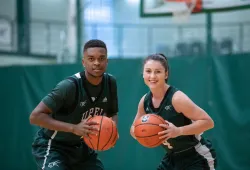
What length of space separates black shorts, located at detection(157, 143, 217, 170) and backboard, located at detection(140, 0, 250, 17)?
509 centimetres

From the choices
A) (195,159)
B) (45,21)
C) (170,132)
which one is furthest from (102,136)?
(45,21)

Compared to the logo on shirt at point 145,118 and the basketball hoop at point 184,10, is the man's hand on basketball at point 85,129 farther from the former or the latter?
the basketball hoop at point 184,10

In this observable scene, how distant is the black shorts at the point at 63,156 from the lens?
17.0ft

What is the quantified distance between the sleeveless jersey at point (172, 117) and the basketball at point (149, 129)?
0.21 m

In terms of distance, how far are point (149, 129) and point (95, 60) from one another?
1.01 meters

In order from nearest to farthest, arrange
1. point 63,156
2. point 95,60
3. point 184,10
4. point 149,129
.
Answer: point 149,129, point 95,60, point 63,156, point 184,10

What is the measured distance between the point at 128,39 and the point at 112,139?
15369mm

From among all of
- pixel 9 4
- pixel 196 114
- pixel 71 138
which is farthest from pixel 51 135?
pixel 9 4

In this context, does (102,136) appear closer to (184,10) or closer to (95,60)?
(95,60)

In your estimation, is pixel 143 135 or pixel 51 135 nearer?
pixel 143 135

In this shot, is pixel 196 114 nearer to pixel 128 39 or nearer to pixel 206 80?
pixel 206 80

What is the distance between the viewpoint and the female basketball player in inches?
184

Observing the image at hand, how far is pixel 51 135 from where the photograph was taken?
5340 millimetres

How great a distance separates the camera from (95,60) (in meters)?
5.07
